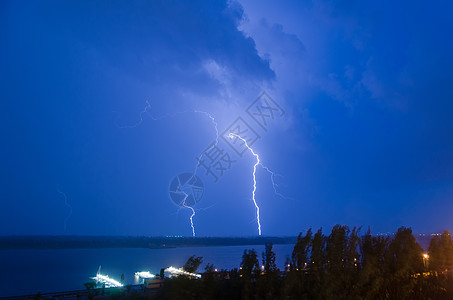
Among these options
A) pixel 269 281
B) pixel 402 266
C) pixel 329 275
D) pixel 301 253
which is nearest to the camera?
pixel 329 275

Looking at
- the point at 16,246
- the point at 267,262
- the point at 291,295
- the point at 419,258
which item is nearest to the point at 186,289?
the point at 291,295

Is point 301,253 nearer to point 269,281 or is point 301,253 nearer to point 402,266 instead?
point 402,266

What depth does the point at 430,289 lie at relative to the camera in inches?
472

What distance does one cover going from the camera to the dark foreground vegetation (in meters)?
7.40

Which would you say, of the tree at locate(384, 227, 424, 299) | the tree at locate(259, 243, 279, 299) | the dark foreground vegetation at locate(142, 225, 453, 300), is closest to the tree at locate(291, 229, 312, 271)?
the dark foreground vegetation at locate(142, 225, 453, 300)

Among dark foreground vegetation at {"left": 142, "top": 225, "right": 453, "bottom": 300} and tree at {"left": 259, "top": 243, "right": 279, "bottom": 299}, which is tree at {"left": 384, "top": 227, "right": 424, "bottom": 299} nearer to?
dark foreground vegetation at {"left": 142, "top": 225, "right": 453, "bottom": 300}

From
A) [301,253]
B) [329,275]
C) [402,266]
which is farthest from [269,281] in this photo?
[402,266]

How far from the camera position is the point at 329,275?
24.6 feet

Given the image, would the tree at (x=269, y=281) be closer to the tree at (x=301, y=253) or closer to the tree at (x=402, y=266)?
the tree at (x=301, y=253)

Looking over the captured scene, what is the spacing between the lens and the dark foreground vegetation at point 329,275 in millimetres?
7402

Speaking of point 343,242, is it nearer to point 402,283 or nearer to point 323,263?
point 323,263

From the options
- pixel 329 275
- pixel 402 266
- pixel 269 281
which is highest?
pixel 329 275

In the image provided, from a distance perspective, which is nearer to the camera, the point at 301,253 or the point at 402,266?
the point at 402,266

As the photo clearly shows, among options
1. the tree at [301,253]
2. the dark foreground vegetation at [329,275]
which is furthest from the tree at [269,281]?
the tree at [301,253]
